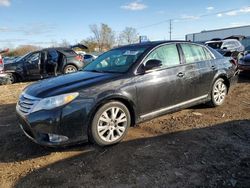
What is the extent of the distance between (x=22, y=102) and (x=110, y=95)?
1.37m

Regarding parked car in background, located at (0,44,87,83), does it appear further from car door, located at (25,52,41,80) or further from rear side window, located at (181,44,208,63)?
rear side window, located at (181,44,208,63)

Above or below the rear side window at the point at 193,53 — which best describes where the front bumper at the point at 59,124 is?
below

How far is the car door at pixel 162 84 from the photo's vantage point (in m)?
5.00

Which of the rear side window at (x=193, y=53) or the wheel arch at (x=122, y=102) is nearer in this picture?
the wheel arch at (x=122, y=102)

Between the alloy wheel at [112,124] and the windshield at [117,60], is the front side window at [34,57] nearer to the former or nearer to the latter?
the windshield at [117,60]

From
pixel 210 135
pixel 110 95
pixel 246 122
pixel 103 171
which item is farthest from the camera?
pixel 246 122

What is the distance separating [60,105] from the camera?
164 inches

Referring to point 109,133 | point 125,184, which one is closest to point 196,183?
point 125,184

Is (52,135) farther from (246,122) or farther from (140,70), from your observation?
(246,122)

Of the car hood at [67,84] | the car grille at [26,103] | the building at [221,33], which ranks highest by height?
the building at [221,33]

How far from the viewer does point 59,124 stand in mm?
4164

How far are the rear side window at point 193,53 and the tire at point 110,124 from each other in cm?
196

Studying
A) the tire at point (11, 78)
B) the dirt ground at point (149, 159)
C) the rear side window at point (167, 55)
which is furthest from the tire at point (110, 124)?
the tire at point (11, 78)

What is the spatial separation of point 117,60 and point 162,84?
3.17ft
